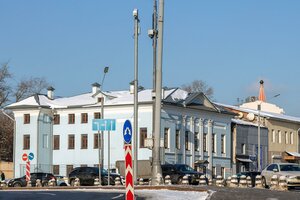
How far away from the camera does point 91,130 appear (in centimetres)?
8012

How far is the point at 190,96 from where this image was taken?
267 feet

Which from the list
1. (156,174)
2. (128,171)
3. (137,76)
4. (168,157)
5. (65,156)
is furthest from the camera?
(65,156)

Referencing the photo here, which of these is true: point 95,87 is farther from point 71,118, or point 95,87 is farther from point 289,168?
point 289,168

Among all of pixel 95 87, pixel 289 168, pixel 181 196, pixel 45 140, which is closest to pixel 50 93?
pixel 95 87

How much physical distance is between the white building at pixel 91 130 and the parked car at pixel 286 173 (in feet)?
119

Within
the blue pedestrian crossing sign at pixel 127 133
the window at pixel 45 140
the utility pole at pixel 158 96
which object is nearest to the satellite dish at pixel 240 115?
the window at pixel 45 140

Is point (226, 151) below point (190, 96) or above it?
below

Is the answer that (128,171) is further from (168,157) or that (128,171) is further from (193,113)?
(193,113)

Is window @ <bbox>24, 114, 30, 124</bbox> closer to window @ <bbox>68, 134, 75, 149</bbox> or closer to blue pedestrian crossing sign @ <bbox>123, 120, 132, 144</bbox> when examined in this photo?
window @ <bbox>68, 134, 75, 149</bbox>

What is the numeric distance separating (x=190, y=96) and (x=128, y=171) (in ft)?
210

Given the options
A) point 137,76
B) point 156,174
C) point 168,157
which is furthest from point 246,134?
point 156,174

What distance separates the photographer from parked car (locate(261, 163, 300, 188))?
38031 mm

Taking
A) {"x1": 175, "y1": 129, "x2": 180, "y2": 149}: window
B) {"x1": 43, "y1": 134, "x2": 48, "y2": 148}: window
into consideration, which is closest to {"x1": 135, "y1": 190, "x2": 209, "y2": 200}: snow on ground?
{"x1": 175, "y1": 129, "x2": 180, "y2": 149}: window

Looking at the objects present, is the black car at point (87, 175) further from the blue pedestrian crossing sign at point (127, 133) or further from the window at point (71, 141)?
the blue pedestrian crossing sign at point (127, 133)
